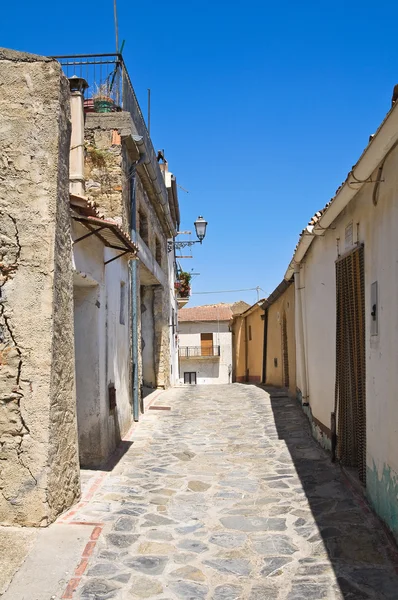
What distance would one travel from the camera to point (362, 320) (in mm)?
5738

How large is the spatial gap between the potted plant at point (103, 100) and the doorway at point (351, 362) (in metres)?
5.18

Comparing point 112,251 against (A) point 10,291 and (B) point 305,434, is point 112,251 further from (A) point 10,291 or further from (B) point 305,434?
(B) point 305,434

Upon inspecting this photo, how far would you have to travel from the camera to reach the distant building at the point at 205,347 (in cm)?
3722

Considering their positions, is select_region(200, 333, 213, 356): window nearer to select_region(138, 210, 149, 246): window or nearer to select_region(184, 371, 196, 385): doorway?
select_region(184, 371, 196, 385): doorway

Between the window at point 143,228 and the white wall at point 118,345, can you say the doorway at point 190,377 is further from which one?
the white wall at point 118,345

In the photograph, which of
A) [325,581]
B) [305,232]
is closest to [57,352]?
[325,581]

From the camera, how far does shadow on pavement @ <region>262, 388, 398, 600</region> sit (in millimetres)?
3709

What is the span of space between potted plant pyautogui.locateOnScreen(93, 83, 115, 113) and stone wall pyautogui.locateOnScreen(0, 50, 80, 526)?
4638 mm

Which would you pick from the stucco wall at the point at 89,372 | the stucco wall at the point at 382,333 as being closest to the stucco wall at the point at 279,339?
the stucco wall at the point at 382,333

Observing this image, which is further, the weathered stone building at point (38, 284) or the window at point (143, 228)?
the window at point (143, 228)

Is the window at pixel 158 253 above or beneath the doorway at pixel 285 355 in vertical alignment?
above

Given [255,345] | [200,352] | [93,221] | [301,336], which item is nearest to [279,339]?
[301,336]

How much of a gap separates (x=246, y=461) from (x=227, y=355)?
99.3 ft

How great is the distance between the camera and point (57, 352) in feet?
15.8
